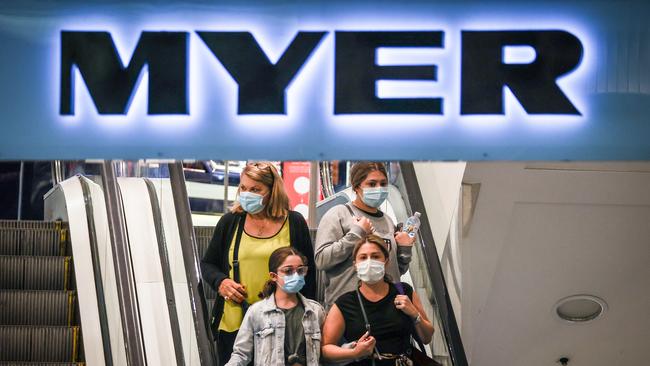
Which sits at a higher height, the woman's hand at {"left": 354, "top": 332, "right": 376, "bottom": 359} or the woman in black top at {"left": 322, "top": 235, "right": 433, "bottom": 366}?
the woman in black top at {"left": 322, "top": 235, "right": 433, "bottom": 366}

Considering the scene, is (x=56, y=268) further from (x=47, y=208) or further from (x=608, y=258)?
(x=608, y=258)

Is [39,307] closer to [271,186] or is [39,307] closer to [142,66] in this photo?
[271,186]

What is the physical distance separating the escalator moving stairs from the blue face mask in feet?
8.25

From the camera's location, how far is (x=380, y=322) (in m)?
6.65

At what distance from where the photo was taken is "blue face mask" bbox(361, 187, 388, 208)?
7027mm

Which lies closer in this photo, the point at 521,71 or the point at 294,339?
the point at 521,71

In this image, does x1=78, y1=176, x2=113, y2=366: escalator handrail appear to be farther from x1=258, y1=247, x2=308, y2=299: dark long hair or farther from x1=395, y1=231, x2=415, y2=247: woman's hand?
x1=395, y1=231, x2=415, y2=247: woman's hand

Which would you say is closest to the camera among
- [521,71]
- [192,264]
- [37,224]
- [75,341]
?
[521,71]

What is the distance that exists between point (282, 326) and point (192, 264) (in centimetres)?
137

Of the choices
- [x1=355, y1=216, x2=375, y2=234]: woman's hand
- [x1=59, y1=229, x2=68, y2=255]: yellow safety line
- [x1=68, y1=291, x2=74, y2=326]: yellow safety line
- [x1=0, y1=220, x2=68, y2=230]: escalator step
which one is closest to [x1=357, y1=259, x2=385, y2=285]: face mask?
[x1=355, y1=216, x2=375, y2=234]: woman's hand

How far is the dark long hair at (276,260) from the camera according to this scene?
6652 millimetres

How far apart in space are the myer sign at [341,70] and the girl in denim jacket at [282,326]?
2493 millimetres

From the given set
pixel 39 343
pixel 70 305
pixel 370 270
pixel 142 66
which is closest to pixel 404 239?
pixel 370 270

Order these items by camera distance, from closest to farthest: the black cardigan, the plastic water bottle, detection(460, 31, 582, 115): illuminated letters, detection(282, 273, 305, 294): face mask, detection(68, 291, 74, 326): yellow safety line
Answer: detection(460, 31, 582, 115): illuminated letters, detection(282, 273, 305, 294): face mask, the black cardigan, the plastic water bottle, detection(68, 291, 74, 326): yellow safety line
